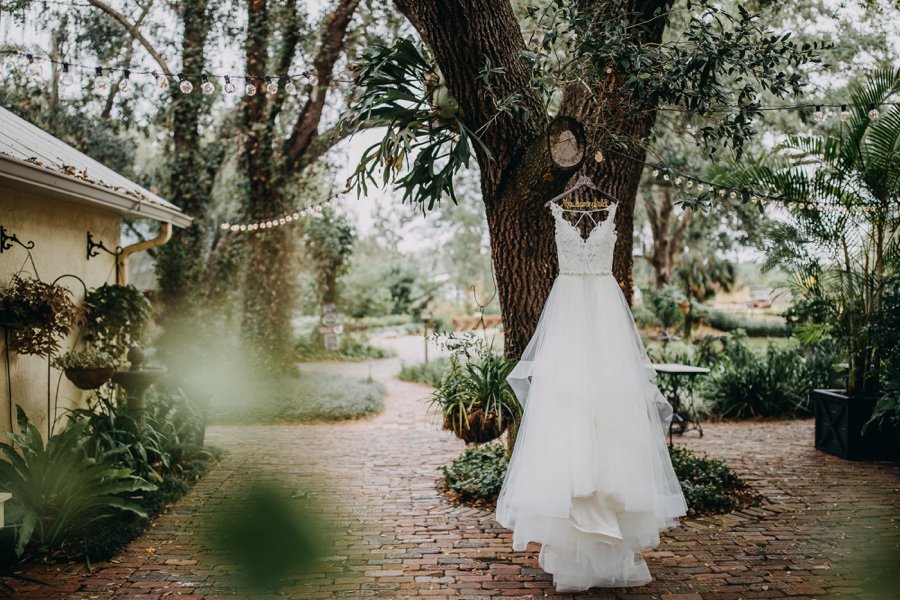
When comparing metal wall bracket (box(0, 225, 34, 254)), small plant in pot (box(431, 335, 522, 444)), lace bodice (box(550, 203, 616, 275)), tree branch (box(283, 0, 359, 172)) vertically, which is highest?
tree branch (box(283, 0, 359, 172))

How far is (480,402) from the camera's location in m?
5.53

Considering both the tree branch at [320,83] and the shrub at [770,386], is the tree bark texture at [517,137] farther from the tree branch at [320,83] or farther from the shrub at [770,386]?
the tree branch at [320,83]

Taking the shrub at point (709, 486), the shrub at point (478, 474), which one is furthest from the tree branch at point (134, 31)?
the shrub at point (709, 486)

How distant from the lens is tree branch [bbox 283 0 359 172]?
434 inches

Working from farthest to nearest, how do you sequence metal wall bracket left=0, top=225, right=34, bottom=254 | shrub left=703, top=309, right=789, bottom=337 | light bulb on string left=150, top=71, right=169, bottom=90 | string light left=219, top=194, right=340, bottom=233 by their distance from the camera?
shrub left=703, top=309, right=789, bottom=337 → string light left=219, top=194, right=340, bottom=233 → light bulb on string left=150, top=71, right=169, bottom=90 → metal wall bracket left=0, top=225, right=34, bottom=254

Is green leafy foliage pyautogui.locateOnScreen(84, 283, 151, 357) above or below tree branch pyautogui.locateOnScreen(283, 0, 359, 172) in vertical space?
below

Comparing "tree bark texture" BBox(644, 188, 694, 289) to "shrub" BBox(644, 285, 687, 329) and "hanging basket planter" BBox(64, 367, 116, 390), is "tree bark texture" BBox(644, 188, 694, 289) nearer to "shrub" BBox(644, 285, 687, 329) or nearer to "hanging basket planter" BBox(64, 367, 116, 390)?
"shrub" BBox(644, 285, 687, 329)

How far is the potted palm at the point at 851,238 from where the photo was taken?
6.55 meters

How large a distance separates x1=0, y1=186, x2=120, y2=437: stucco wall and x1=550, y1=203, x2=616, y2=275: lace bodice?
4.14 m

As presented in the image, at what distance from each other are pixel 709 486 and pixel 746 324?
1764cm

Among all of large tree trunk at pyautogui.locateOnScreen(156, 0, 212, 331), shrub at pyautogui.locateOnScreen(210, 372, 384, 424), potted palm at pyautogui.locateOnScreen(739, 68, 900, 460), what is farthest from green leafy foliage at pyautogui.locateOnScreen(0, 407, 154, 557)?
large tree trunk at pyautogui.locateOnScreen(156, 0, 212, 331)

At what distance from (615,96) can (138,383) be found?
15.5 feet

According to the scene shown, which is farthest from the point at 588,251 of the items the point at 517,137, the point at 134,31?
the point at 134,31

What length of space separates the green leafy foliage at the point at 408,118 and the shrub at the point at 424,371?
28.4 ft
